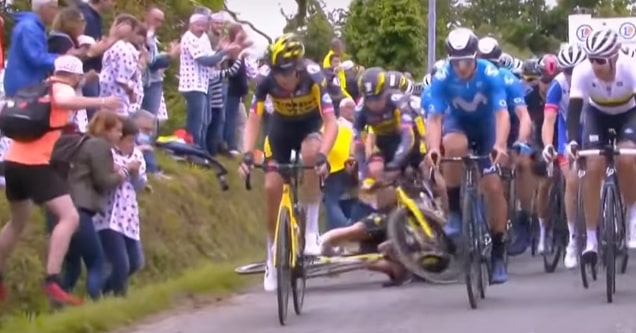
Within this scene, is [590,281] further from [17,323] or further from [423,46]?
[423,46]

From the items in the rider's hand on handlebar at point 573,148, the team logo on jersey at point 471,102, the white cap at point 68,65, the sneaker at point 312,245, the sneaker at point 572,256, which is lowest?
the sneaker at point 572,256

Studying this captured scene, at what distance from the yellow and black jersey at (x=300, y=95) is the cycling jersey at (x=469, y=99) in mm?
972

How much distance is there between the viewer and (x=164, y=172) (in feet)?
58.3

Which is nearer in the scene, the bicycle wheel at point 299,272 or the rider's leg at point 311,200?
the bicycle wheel at point 299,272

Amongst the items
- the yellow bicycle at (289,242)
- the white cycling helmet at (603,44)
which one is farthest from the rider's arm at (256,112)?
the white cycling helmet at (603,44)

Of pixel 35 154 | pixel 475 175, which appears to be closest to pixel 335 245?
pixel 475 175

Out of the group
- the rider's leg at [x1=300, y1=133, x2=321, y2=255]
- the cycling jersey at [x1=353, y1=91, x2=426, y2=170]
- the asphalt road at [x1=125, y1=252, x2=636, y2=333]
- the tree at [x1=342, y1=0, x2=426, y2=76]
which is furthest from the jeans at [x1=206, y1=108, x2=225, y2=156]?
the tree at [x1=342, y1=0, x2=426, y2=76]

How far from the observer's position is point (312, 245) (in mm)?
14414

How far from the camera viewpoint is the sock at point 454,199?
13883 mm

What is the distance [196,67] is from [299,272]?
5.90 m

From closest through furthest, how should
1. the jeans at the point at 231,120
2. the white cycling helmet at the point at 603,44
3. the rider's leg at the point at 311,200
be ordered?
the white cycling helmet at the point at 603,44, the rider's leg at the point at 311,200, the jeans at the point at 231,120

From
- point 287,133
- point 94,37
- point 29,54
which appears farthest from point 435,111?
point 94,37

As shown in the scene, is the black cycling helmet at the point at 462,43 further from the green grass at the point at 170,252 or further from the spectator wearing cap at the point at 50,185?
the green grass at the point at 170,252

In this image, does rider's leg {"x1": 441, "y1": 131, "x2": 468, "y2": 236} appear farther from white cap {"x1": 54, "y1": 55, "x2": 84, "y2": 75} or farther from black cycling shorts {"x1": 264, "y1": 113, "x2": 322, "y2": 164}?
white cap {"x1": 54, "y1": 55, "x2": 84, "y2": 75}
